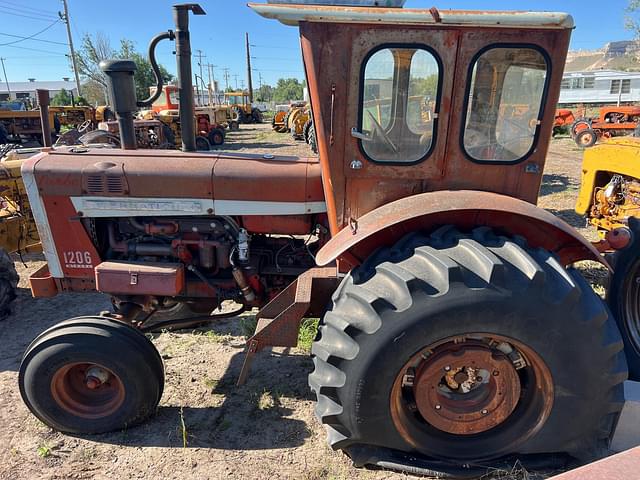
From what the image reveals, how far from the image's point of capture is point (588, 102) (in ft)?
114


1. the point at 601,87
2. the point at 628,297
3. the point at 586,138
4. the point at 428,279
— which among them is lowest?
the point at 628,297

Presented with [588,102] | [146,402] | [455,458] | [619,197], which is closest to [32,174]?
[146,402]

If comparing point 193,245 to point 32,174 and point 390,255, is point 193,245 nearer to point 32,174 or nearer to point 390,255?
point 32,174

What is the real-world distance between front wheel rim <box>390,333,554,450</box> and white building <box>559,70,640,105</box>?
36839 mm

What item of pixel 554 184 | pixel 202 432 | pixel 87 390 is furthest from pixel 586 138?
pixel 87 390

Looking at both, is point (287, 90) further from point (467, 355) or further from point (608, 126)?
point (467, 355)

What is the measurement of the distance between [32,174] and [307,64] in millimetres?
2088

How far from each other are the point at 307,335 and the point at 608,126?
1900cm

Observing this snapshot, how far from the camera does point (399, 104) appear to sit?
2.53m

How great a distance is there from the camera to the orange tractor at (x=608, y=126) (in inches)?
714

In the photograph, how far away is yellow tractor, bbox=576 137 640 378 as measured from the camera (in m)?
3.48

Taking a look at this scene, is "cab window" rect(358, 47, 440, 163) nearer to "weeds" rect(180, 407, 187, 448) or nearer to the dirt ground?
the dirt ground

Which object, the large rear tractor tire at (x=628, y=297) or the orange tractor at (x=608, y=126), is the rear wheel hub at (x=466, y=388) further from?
the orange tractor at (x=608, y=126)

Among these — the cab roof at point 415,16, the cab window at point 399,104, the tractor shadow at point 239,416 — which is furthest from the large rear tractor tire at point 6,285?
the cab window at point 399,104
